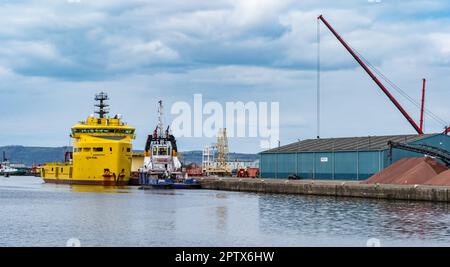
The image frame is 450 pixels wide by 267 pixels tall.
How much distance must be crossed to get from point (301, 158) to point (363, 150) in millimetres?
13656

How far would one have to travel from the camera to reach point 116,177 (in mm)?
113250

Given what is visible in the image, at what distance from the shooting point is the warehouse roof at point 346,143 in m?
88.9

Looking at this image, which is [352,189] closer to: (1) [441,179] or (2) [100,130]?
(1) [441,179]

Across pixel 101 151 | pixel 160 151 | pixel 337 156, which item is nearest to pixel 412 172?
pixel 337 156

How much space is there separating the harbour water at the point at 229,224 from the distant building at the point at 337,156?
2125 cm

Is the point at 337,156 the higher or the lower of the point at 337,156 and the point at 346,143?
the lower

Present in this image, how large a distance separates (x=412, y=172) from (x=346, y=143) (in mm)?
23678

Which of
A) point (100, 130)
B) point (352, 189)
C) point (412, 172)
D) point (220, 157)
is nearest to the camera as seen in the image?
point (412, 172)

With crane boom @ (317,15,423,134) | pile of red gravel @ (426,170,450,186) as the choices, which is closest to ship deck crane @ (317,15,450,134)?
crane boom @ (317,15,423,134)

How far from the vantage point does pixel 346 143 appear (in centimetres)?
9706

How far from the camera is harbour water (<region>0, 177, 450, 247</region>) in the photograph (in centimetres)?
3712

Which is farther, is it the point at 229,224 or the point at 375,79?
the point at 375,79
